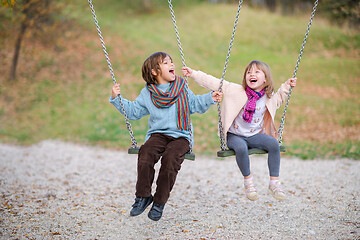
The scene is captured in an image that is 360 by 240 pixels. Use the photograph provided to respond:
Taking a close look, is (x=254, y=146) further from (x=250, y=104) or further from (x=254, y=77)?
(x=254, y=77)

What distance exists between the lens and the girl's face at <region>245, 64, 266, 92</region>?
4195mm

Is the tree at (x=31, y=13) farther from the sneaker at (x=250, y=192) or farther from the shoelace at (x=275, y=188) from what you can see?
the shoelace at (x=275, y=188)

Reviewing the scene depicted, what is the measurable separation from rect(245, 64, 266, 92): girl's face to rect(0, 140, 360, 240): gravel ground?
167 cm

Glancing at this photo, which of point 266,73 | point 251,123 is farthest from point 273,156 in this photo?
point 266,73

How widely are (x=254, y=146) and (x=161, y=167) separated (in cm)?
104

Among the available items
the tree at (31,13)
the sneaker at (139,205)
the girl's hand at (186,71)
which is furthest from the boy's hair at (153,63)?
the tree at (31,13)

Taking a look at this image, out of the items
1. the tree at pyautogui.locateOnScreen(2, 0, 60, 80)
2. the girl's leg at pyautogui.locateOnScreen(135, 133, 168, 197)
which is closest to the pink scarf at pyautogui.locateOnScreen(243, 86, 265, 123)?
the girl's leg at pyautogui.locateOnScreen(135, 133, 168, 197)

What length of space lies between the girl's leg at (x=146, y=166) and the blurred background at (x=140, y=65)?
10.5 ft

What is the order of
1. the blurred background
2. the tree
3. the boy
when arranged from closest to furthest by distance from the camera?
the boy < the blurred background < the tree

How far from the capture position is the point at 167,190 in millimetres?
3820

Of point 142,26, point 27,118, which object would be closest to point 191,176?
point 27,118

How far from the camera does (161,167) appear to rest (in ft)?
12.7

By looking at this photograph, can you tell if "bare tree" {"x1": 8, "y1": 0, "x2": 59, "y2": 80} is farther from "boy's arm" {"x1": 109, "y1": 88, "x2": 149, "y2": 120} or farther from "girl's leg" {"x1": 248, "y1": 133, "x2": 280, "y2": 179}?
"girl's leg" {"x1": 248, "y1": 133, "x2": 280, "y2": 179}

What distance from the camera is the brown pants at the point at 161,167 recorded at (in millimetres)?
3809
